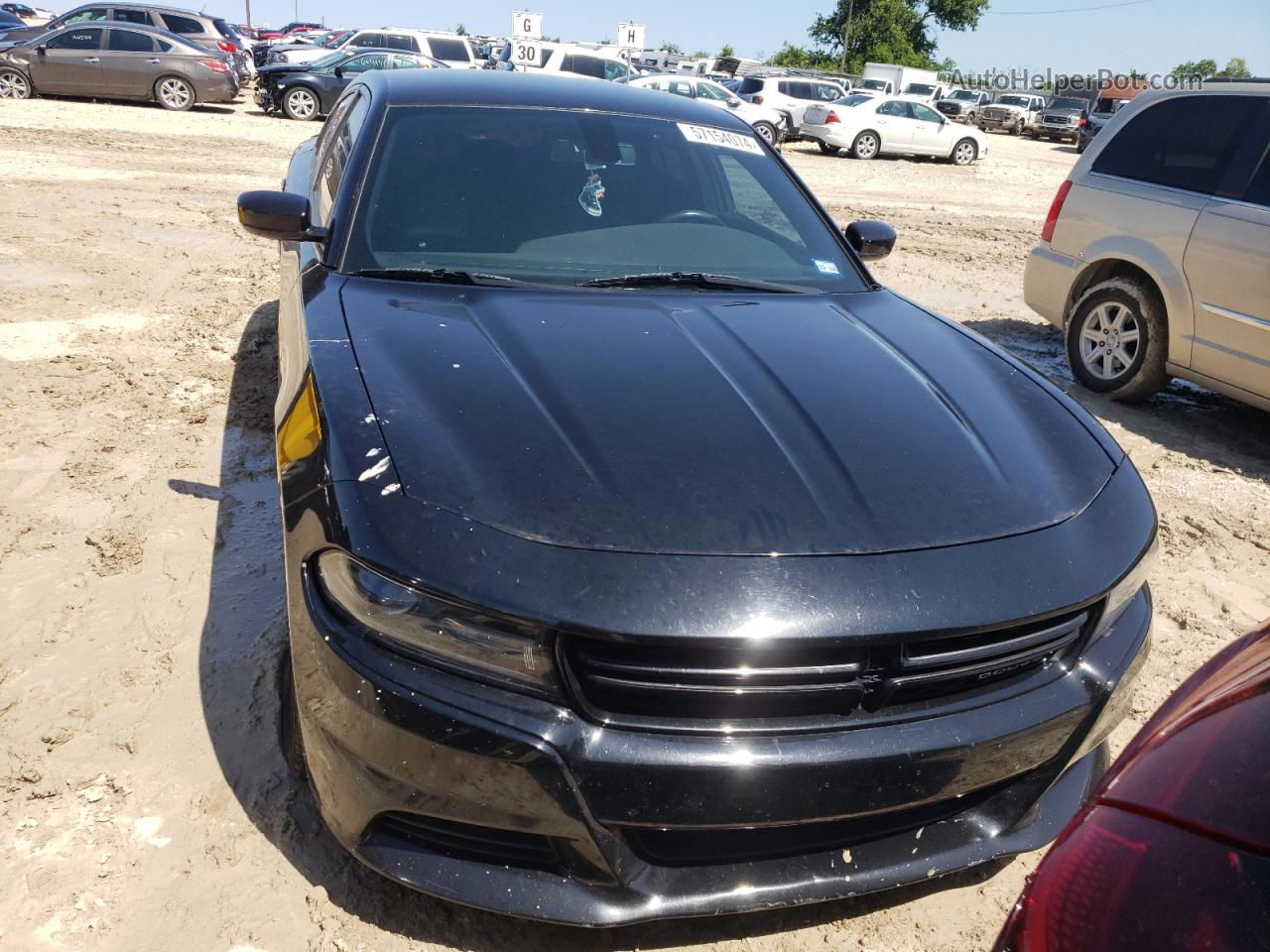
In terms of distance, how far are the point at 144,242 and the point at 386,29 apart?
17558 mm

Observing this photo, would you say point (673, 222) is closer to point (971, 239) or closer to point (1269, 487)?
point (1269, 487)

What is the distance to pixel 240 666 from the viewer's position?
2.76 m

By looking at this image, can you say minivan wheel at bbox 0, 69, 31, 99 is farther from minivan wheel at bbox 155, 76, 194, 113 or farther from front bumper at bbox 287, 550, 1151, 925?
front bumper at bbox 287, 550, 1151, 925

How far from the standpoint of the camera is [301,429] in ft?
7.02

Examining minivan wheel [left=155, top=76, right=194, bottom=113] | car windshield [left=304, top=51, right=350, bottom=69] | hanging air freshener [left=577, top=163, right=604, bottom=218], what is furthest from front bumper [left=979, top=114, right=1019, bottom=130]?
hanging air freshener [left=577, top=163, right=604, bottom=218]

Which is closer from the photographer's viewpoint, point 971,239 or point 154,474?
point 154,474

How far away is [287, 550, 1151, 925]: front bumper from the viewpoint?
163 centimetres

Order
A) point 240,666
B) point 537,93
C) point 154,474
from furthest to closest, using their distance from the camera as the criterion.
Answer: point 154,474 → point 537,93 → point 240,666

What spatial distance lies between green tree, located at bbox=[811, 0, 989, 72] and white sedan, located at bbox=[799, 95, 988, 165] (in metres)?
43.4

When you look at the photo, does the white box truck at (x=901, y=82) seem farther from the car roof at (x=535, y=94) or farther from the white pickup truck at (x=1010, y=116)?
the car roof at (x=535, y=94)

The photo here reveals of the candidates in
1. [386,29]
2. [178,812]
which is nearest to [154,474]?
[178,812]

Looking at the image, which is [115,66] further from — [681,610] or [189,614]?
[681,610]

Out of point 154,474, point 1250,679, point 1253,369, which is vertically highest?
point 1250,679

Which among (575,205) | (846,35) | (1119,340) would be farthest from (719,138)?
(846,35)
